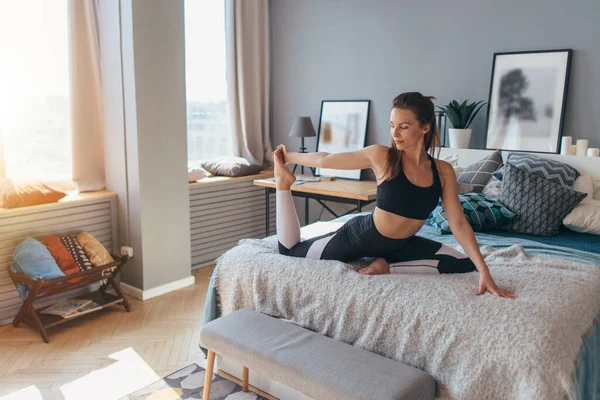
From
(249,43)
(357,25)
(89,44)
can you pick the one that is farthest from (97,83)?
(357,25)

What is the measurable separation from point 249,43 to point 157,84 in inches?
61.1

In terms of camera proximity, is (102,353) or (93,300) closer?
(102,353)

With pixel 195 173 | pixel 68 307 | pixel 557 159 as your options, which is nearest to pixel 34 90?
pixel 195 173

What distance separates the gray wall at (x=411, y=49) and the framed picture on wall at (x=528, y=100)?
0.07 m

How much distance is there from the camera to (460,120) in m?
3.68

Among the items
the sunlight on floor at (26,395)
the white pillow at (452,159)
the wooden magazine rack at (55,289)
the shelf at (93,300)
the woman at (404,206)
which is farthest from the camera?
the white pillow at (452,159)

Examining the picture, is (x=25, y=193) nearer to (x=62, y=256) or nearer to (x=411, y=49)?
(x=62, y=256)

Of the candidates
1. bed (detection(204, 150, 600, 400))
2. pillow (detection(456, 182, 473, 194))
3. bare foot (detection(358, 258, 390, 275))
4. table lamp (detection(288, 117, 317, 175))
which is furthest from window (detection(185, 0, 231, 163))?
bare foot (detection(358, 258, 390, 275))

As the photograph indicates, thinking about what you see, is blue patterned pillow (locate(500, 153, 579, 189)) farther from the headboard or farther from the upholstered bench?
the upholstered bench

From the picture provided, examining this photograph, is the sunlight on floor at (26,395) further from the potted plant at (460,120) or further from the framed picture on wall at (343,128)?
the potted plant at (460,120)

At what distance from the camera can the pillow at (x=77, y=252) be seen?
122 inches

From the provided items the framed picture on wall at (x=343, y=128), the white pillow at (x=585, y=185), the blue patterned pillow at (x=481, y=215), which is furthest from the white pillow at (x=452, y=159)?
the framed picture on wall at (x=343, y=128)

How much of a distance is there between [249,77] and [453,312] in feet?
11.4

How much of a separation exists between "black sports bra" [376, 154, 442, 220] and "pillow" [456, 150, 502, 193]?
4.35 feet
